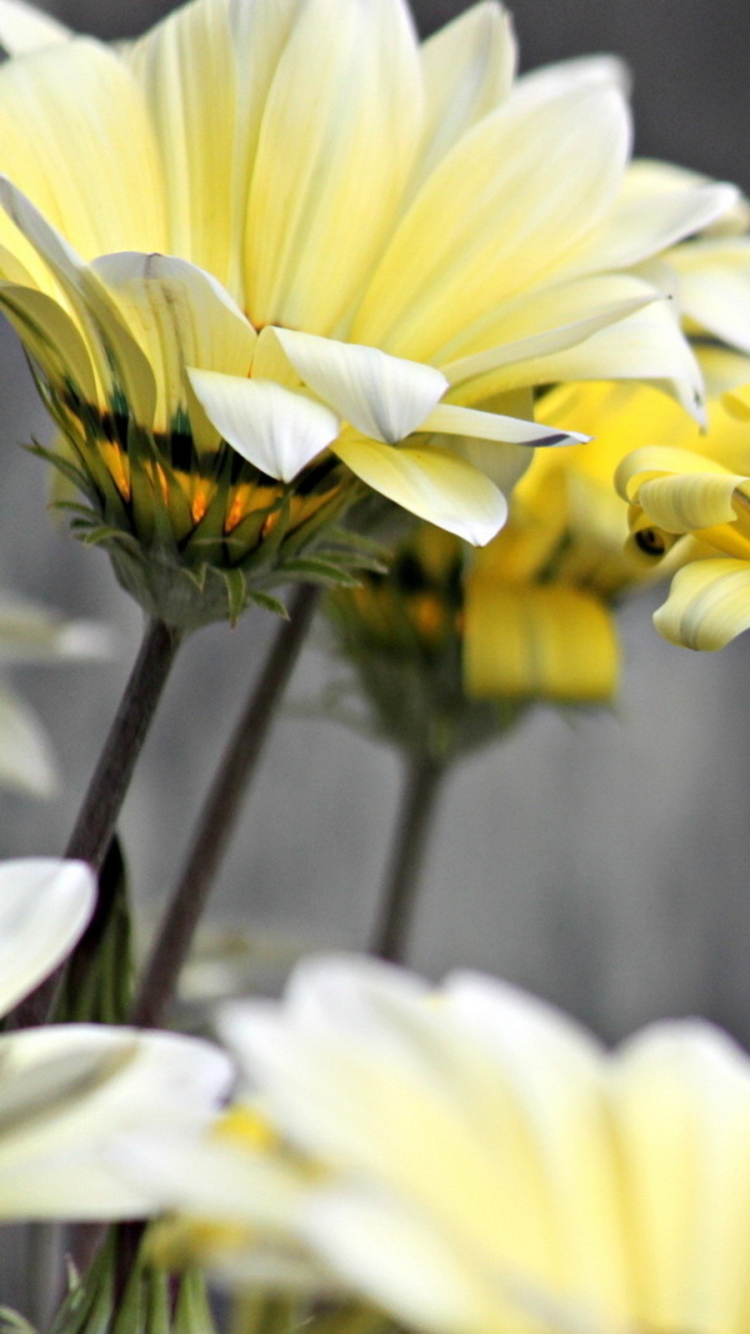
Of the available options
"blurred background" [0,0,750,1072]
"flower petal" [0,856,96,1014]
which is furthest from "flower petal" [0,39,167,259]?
"blurred background" [0,0,750,1072]

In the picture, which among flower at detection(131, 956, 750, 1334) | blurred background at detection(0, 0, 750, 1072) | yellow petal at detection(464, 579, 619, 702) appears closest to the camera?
flower at detection(131, 956, 750, 1334)

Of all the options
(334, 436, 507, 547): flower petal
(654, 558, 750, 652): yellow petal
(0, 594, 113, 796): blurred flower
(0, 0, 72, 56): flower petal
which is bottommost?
(0, 594, 113, 796): blurred flower

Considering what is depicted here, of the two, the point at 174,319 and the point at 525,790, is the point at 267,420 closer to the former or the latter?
the point at 174,319

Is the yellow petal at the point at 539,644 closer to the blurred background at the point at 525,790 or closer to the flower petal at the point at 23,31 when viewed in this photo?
the flower petal at the point at 23,31

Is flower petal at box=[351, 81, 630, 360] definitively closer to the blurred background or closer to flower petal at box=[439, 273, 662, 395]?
flower petal at box=[439, 273, 662, 395]

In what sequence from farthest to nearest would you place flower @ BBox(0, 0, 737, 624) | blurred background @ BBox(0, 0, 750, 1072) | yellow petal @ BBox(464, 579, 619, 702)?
blurred background @ BBox(0, 0, 750, 1072), yellow petal @ BBox(464, 579, 619, 702), flower @ BBox(0, 0, 737, 624)

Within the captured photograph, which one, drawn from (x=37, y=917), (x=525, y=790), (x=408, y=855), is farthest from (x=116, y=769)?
(x=525, y=790)
